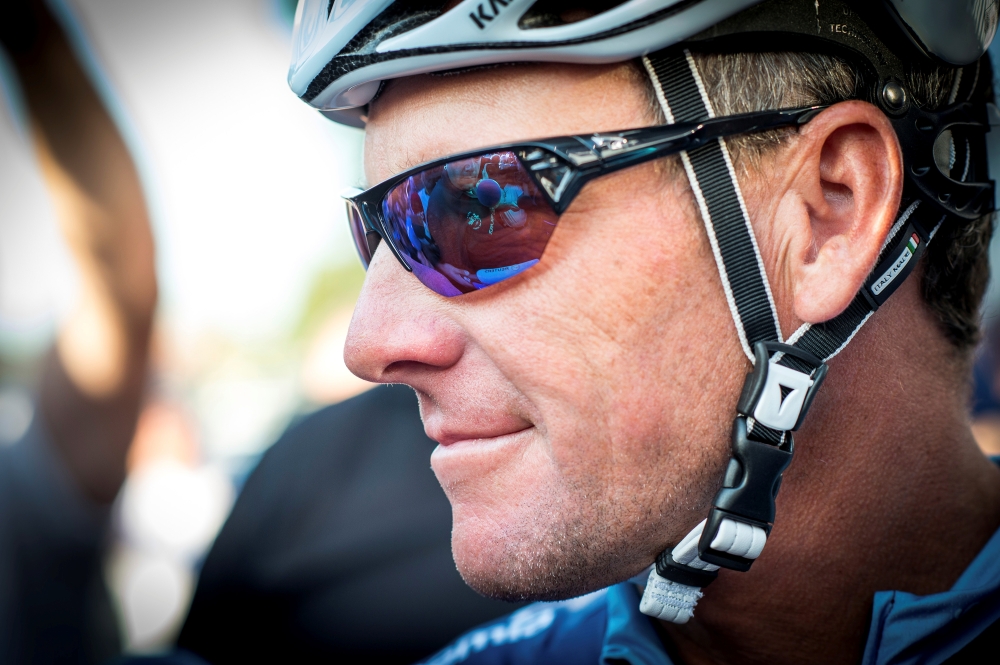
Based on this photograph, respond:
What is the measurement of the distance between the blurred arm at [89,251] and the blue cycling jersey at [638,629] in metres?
1.89

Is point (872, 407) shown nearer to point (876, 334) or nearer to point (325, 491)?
point (876, 334)

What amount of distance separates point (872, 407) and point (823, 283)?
1.28 feet

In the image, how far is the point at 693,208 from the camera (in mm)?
1529

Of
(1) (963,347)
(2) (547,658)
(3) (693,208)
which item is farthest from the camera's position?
(2) (547,658)

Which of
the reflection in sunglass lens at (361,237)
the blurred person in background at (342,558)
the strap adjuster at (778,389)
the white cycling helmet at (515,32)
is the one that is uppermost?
the white cycling helmet at (515,32)

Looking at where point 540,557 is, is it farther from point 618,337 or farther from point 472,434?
point 618,337

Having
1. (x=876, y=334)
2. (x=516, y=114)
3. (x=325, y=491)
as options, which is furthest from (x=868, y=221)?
(x=325, y=491)

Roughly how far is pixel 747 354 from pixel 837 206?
40cm

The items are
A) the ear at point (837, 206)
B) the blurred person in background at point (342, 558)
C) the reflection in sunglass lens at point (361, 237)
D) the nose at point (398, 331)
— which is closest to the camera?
the ear at point (837, 206)

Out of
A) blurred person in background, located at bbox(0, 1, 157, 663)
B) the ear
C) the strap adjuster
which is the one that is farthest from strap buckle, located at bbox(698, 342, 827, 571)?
blurred person in background, located at bbox(0, 1, 157, 663)

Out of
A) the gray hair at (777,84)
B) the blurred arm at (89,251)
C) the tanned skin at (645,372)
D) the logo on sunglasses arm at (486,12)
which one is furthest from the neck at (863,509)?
the blurred arm at (89,251)

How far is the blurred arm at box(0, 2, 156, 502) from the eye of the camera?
321 cm

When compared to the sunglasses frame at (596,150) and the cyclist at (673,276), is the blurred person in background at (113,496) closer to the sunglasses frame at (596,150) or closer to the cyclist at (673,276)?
the cyclist at (673,276)

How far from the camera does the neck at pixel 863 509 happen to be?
1711 mm
